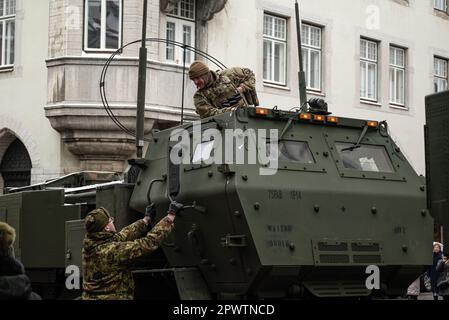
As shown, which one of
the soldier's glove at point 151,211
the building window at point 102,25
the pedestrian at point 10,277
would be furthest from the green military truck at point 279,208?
the building window at point 102,25

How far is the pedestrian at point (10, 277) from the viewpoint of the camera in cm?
612

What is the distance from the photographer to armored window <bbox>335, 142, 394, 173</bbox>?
Result: 10172 mm

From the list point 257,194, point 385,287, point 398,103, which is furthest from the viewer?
point 398,103

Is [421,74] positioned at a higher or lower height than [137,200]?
higher

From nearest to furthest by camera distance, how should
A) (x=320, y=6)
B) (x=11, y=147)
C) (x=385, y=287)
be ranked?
(x=385, y=287)
(x=11, y=147)
(x=320, y=6)

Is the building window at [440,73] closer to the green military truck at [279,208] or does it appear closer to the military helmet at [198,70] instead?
the green military truck at [279,208]

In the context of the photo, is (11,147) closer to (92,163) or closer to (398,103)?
(92,163)

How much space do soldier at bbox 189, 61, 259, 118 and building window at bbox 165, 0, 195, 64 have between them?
10.2 m

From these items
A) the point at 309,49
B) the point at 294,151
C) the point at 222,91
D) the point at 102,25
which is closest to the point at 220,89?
the point at 222,91

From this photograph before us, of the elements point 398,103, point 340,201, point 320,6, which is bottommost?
point 340,201

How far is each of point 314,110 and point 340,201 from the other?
1.13 m

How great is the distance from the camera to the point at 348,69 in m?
26.2

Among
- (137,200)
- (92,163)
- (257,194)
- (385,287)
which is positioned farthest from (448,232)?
Answer: (92,163)

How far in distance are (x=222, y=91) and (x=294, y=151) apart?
57.3 inches
